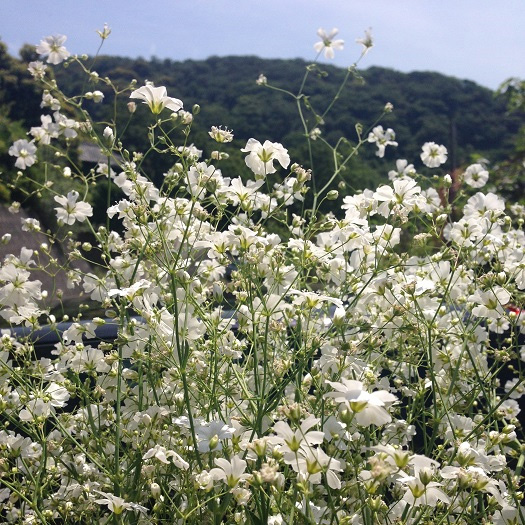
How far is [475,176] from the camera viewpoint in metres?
3.17

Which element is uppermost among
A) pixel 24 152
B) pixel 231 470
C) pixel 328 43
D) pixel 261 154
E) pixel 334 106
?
A: pixel 334 106

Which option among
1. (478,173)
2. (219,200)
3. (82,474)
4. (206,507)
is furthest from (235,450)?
(478,173)

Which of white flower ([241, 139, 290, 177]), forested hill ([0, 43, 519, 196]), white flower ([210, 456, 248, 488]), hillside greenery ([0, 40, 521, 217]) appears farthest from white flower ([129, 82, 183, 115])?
forested hill ([0, 43, 519, 196])

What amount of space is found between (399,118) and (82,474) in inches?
1130

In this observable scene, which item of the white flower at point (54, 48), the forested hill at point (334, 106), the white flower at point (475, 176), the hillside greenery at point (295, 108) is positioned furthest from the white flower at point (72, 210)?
the forested hill at point (334, 106)

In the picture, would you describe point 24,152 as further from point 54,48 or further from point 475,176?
point 475,176

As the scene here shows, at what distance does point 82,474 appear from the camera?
1983mm

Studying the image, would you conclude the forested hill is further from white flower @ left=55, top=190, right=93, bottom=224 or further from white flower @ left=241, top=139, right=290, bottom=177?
white flower @ left=241, top=139, right=290, bottom=177

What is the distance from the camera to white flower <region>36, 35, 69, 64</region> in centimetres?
279

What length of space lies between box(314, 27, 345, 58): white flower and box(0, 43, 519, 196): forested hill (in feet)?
50.3

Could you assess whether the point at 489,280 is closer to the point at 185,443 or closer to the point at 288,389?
the point at 288,389

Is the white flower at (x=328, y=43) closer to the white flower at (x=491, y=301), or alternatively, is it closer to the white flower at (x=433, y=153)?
the white flower at (x=433, y=153)

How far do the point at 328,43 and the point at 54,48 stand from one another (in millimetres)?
1280

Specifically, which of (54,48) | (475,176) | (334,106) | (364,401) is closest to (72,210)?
(54,48)
